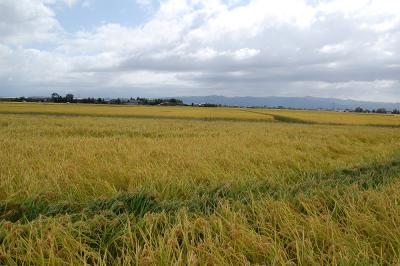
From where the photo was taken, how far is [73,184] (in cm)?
555

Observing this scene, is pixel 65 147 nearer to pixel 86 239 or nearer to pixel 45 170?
pixel 45 170

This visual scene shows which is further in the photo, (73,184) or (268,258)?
(73,184)

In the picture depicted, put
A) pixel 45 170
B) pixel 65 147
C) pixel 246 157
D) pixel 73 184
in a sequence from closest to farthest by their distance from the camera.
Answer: pixel 73 184, pixel 45 170, pixel 246 157, pixel 65 147

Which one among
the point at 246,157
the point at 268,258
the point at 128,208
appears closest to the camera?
the point at 268,258

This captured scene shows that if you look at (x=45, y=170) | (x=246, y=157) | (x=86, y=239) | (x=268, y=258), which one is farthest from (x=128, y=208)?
(x=246, y=157)

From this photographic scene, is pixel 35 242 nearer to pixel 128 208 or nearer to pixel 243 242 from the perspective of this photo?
pixel 128 208

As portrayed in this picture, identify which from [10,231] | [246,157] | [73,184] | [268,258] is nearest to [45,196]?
[73,184]

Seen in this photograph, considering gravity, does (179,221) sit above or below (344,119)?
above

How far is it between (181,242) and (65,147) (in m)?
7.67

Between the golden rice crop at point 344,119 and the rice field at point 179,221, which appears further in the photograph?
the golden rice crop at point 344,119

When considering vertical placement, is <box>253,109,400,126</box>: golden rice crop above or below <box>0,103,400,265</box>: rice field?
below

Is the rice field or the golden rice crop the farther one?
the golden rice crop

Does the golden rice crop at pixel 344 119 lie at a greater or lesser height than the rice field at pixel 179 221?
lesser

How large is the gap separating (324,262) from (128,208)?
89.0 inches
